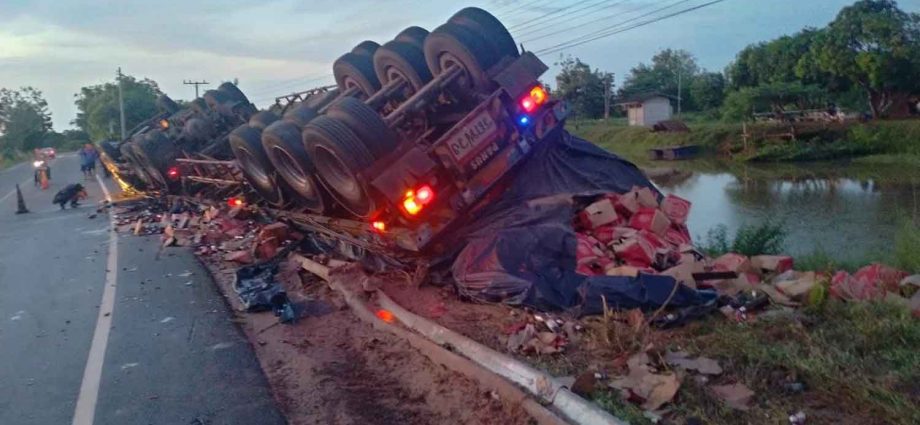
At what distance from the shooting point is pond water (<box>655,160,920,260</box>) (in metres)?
16.0

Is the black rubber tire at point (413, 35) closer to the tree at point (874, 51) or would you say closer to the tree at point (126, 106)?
the tree at point (874, 51)

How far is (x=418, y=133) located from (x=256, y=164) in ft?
11.0

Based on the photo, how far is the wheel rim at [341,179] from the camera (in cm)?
850

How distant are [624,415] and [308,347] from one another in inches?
131

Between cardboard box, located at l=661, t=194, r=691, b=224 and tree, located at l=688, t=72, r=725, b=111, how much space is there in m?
61.4

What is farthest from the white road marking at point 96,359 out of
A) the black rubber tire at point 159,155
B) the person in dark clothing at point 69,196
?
the person in dark clothing at point 69,196

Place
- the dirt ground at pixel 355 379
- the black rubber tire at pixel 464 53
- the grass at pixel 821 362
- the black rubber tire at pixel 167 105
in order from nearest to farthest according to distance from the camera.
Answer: the grass at pixel 821 362 < the dirt ground at pixel 355 379 < the black rubber tire at pixel 464 53 < the black rubber tire at pixel 167 105

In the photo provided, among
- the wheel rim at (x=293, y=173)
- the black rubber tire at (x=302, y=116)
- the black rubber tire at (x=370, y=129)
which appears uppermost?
the black rubber tire at (x=302, y=116)

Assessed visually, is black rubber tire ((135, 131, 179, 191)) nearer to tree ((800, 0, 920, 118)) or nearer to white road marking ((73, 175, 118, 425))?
white road marking ((73, 175, 118, 425))

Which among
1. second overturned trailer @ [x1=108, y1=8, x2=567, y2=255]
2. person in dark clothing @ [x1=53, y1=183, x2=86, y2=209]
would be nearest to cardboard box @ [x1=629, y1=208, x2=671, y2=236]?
second overturned trailer @ [x1=108, y1=8, x2=567, y2=255]

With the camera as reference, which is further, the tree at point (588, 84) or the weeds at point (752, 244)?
the tree at point (588, 84)

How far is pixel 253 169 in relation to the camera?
12062 millimetres

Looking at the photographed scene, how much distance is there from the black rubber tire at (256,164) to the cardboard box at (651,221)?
4.88m

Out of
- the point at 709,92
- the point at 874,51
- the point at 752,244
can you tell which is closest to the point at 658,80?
the point at 709,92
